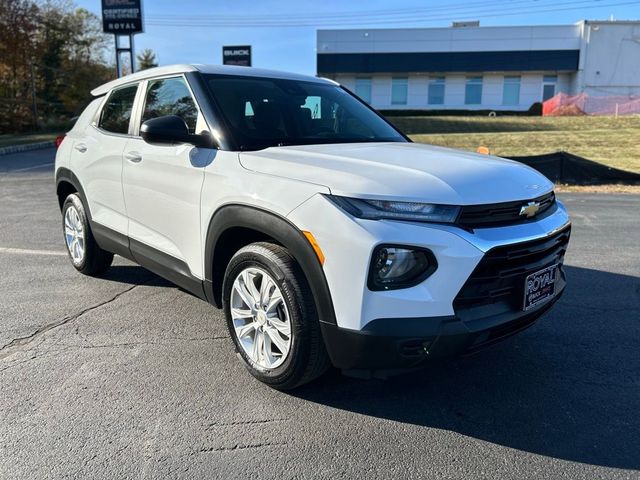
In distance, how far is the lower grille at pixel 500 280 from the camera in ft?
8.52

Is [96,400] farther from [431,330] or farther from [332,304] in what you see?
[431,330]

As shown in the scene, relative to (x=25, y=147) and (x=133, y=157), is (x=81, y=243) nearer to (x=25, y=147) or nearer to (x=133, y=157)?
(x=133, y=157)

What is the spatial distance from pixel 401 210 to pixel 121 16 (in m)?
29.1

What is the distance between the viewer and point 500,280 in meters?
2.72

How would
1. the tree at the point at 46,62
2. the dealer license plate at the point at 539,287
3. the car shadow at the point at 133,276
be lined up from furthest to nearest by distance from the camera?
the tree at the point at 46,62 → the car shadow at the point at 133,276 → the dealer license plate at the point at 539,287

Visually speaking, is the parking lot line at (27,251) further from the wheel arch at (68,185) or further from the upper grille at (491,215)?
the upper grille at (491,215)

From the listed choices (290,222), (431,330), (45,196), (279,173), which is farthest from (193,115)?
(45,196)

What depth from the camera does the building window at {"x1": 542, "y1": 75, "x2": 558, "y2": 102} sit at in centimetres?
4428

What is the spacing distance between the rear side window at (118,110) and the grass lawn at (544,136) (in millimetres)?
15241

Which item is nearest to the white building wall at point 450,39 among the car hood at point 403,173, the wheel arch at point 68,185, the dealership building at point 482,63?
the dealership building at point 482,63

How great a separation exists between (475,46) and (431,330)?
4498 cm

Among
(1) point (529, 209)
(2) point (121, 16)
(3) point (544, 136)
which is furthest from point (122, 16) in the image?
(1) point (529, 209)

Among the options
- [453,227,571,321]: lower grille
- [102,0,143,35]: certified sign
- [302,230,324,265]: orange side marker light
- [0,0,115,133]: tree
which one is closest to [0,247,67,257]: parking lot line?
[302,230,324,265]: orange side marker light

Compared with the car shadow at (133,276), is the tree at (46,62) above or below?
above
